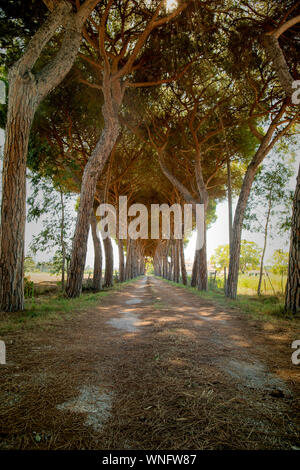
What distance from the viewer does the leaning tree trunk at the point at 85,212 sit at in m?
7.64

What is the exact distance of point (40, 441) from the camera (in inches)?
48.4

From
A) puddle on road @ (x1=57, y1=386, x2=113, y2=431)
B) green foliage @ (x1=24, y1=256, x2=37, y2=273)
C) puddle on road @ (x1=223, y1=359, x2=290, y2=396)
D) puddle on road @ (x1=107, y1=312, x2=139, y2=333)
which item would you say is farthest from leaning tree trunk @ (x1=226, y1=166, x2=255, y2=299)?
puddle on road @ (x1=57, y1=386, x2=113, y2=431)

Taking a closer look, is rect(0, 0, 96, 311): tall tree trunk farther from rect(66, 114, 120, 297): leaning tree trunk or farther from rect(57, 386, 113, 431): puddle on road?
rect(57, 386, 113, 431): puddle on road

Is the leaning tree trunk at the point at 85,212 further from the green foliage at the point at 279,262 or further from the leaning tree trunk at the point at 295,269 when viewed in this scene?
the green foliage at the point at 279,262

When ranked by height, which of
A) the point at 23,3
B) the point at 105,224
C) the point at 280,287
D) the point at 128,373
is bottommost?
the point at 280,287

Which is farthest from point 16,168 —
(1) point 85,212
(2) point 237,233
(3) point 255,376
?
(2) point 237,233

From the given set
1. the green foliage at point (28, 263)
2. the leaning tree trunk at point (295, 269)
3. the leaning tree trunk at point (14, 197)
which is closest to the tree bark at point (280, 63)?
the leaning tree trunk at point (295, 269)

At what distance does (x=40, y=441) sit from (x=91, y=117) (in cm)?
1193

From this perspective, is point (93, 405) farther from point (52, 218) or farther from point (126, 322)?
point (52, 218)

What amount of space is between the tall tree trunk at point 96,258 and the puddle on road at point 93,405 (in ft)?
34.3

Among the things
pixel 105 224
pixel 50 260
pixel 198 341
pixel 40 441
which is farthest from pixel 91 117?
pixel 40 441
